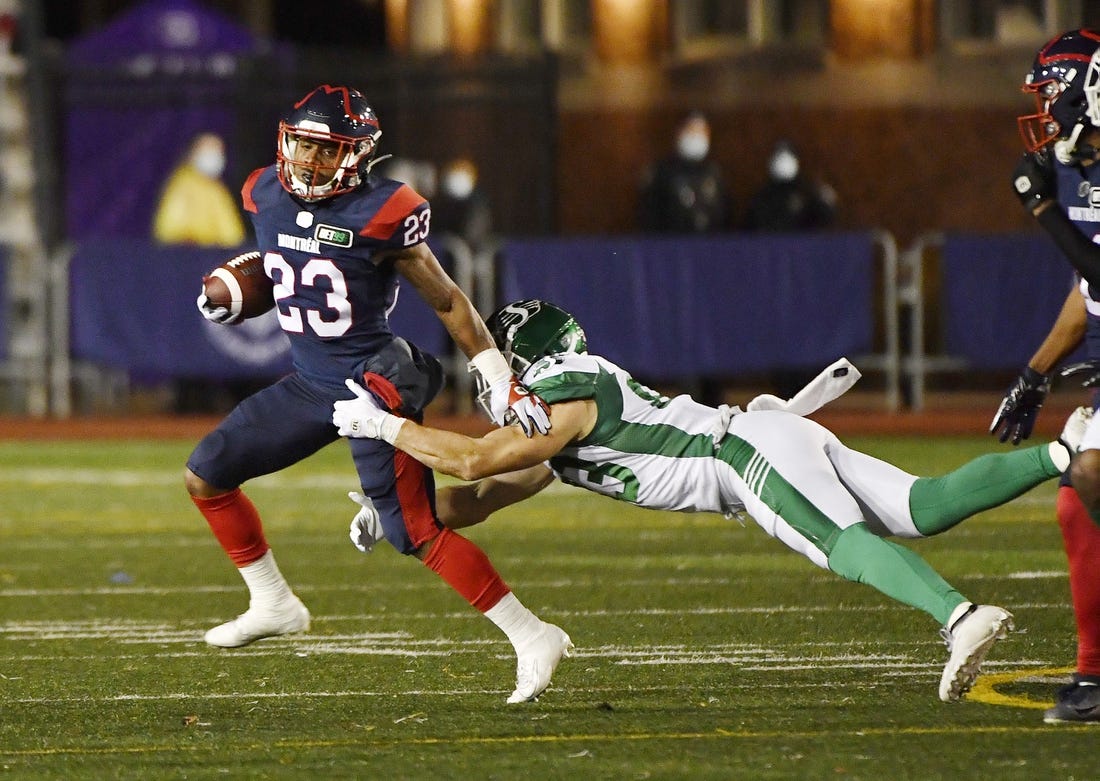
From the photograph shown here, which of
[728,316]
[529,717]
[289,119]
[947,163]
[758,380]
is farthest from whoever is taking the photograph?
[947,163]

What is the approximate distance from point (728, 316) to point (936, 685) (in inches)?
337

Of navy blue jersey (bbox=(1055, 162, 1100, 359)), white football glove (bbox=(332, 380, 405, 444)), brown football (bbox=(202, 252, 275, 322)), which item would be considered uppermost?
navy blue jersey (bbox=(1055, 162, 1100, 359))

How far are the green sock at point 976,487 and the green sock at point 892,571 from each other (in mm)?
314

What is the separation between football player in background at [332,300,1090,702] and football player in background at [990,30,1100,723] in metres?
0.28

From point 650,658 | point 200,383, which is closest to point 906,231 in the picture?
point 200,383

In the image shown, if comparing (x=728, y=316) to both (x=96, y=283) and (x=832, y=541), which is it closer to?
(x=96, y=283)

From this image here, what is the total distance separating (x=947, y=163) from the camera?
17703 millimetres

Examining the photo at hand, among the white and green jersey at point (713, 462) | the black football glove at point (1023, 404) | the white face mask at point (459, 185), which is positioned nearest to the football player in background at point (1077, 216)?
the black football glove at point (1023, 404)

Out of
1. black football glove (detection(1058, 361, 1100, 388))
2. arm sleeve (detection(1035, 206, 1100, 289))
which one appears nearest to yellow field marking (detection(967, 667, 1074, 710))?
black football glove (detection(1058, 361, 1100, 388))

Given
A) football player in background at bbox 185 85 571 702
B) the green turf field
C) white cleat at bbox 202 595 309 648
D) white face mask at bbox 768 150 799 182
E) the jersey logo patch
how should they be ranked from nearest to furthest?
the green turf field < football player in background at bbox 185 85 571 702 < the jersey logo patch < white cleat at bbox 202 595 309 648 < white face mask at bbox 768 150 799 182

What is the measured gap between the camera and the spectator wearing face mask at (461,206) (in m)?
14.8

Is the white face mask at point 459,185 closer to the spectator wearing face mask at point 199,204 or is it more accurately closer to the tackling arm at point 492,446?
the spectator wearing face mask at point 199,204

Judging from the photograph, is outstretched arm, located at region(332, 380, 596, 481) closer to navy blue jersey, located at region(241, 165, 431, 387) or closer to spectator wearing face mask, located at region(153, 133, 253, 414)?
navy blue jersey, located at region(241, 165, 431, 387)

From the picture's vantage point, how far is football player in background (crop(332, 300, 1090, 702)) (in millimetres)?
5297
